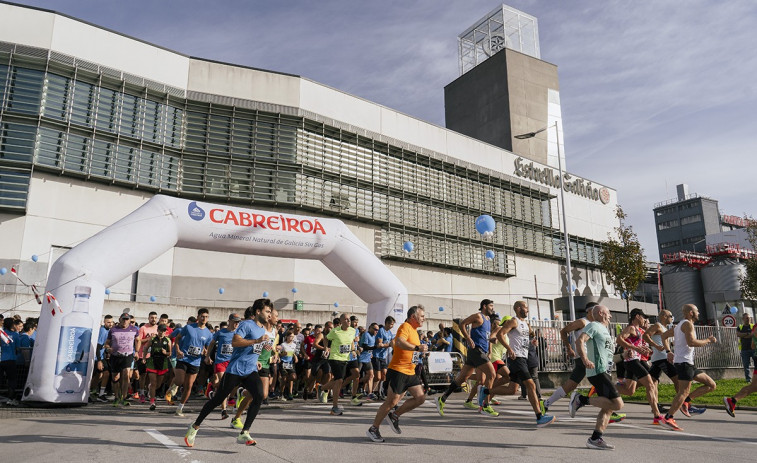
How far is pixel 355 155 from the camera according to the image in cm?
2814

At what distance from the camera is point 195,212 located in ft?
Answer: 44.1

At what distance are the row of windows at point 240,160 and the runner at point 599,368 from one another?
19.1m

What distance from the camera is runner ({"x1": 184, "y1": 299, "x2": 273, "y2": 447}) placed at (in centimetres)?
698

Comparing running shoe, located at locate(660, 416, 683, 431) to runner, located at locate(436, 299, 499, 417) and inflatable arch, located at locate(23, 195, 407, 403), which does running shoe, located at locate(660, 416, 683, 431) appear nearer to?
runner, located at locate(436, 299, 499, 417)

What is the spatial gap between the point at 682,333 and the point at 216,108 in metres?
21.6

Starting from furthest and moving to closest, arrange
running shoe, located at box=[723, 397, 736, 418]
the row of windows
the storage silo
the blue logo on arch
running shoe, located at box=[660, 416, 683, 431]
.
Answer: the storage silo → the row of windows → the blue logo on arch → running shoe, located at box=[723, 397, 736, 418] → running shoe, located at box=[660, 416, 683, 431]

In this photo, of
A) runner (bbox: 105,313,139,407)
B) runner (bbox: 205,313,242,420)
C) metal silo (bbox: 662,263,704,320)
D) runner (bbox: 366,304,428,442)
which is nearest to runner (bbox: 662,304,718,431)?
runner (bbox: 366,304,428,442)

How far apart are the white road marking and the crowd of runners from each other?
18cm

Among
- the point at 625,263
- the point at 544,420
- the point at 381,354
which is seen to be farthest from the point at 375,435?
the point at 625,263

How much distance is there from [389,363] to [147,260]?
675 centimetres

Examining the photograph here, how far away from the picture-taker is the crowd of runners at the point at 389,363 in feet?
23.8

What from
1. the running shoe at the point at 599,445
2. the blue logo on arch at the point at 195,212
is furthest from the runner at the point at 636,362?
the blue logo on arch at the point at 195,212

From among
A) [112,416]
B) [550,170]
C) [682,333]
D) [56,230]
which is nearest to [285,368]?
[112,416]

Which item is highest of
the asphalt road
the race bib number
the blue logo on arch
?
the blue logo on arch
